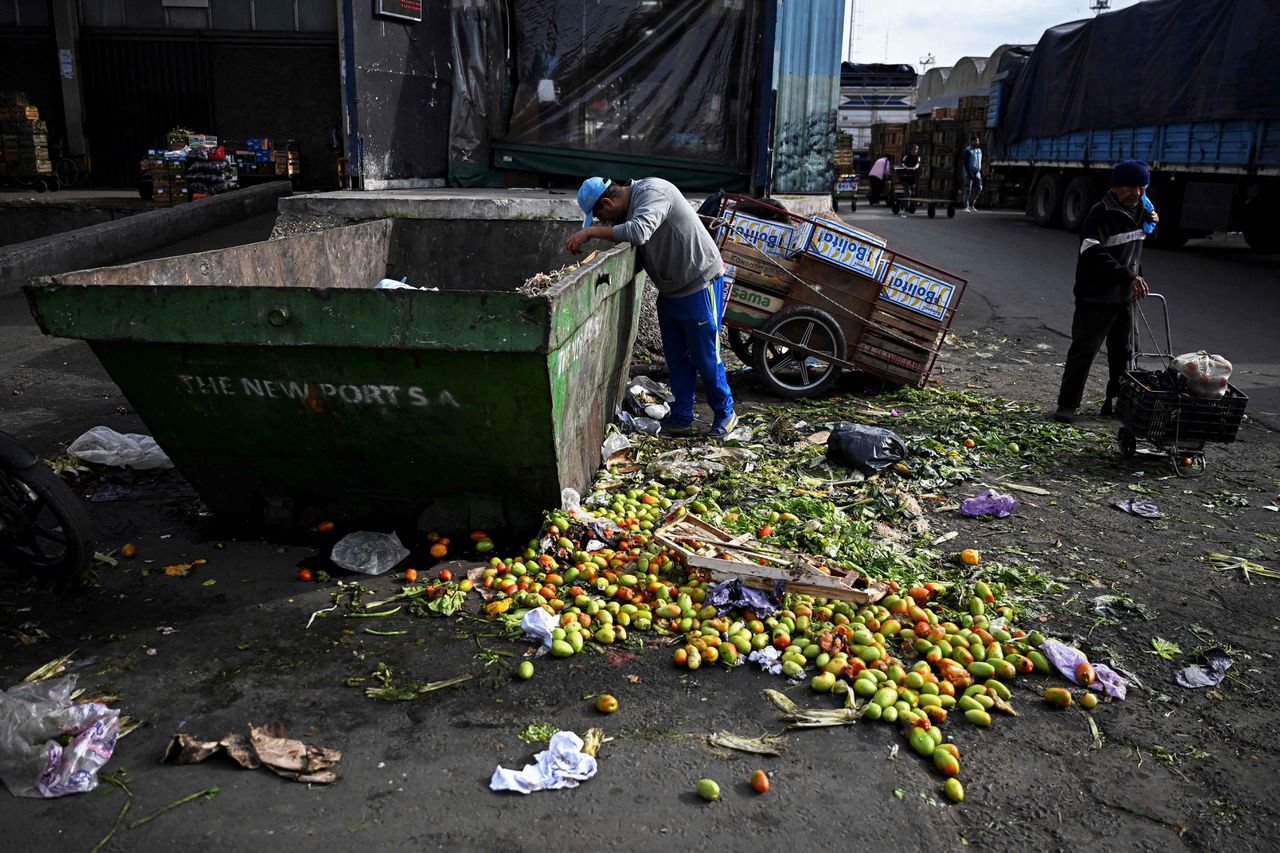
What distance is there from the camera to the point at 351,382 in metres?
3.96

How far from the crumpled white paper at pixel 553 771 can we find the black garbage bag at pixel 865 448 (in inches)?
122

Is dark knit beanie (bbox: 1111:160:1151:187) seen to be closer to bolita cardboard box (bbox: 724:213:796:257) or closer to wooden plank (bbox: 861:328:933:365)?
wooden plank (bbox: 861:328:933:365)

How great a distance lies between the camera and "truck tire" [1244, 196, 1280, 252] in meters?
15.6

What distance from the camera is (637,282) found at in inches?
254

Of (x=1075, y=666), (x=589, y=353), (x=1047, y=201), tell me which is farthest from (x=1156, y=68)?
(x=1075, y=666)

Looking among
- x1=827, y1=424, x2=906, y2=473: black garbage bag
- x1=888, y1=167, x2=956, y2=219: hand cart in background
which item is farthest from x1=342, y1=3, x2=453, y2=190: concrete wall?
x1=888, y1=167, x2=956, y2=219: hand cart in background

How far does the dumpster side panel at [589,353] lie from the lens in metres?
4.02

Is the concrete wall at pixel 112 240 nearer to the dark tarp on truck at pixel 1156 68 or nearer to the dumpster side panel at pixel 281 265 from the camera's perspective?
the dumpster side panel at pixel 281 265

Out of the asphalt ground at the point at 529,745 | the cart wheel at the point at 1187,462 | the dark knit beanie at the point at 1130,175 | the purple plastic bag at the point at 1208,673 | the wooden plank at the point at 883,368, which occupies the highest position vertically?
the dark knit beanie at the point at 1130,175

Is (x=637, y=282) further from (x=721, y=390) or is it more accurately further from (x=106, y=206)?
(x=106, y=206)

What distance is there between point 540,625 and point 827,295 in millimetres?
4284

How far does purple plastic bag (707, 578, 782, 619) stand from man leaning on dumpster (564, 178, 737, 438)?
227 cm

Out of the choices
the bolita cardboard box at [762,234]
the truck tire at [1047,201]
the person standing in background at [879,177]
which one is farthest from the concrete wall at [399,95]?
the person standing in background at [879,177]

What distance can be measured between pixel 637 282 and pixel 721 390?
91 cm
